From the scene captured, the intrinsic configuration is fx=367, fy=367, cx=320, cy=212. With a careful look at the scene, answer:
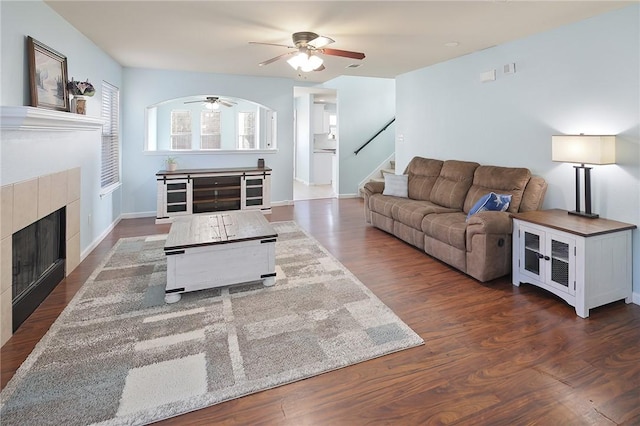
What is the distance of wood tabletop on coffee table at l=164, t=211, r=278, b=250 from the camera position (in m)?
3.11

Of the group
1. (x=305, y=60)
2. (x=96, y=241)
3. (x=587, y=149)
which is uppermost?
(x=305, y=60)

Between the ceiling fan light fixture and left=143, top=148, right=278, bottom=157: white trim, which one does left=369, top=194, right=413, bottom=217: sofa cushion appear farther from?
left=143, top=148, right=278, bottom=157: white trim

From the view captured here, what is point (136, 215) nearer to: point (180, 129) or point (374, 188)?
point (180, 129)

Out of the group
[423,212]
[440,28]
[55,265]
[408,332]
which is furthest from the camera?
[423,212]

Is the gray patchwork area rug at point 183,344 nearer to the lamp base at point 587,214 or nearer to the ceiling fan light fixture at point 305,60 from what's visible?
the lamp base at point 587,214

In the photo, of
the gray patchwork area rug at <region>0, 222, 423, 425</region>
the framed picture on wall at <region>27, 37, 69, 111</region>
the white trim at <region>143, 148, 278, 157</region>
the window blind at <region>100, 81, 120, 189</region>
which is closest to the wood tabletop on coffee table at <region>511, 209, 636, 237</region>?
the gray patchwork area rug at <region>0, 222, 423, 425</region>

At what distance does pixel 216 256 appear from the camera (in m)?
3.17

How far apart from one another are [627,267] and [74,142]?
530 centimetres

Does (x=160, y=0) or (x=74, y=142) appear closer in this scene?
(x=160, y=0)

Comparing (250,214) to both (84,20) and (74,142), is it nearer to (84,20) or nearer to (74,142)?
(74,142)

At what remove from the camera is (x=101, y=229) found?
4945 mm

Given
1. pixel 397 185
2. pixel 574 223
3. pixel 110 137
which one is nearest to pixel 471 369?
pixel 574 223

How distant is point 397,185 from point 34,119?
172 inches

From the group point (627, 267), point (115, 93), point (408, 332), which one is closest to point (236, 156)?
point (115, 93)
